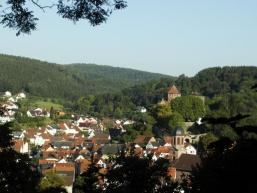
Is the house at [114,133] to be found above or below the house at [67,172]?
above

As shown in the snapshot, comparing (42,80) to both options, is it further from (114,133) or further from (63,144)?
(63,144)

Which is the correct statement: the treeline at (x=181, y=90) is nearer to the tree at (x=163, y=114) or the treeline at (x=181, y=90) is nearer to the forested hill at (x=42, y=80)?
the tree at (x=163, y=114)

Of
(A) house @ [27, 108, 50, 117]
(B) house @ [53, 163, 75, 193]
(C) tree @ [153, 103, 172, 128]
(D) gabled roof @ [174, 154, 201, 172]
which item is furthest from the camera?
(A) house @ [27, 108, 50, 117]

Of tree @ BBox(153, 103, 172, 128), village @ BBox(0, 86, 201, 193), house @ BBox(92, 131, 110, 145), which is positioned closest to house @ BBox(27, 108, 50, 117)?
village @ BBox(0, 86, 201, 193)

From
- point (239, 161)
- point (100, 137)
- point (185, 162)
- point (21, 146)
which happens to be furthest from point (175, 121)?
point (239, 161)

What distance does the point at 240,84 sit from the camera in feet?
337

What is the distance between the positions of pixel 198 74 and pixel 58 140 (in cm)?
5112

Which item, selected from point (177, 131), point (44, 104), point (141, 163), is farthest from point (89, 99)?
point (141, 163)

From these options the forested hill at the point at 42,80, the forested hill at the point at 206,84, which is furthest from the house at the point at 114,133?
the forested hill at the point at 42,80

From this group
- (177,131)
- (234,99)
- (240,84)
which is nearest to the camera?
(177,131)

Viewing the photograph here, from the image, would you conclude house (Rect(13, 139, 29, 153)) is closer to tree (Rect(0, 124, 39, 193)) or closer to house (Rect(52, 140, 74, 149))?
house (Rect(52, 140, 74, 149))

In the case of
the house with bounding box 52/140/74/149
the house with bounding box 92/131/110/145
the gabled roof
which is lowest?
the house with bounding box 52/140/74/149

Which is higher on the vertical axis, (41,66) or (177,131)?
(41,66)

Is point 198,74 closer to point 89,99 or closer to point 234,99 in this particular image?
point 89,99
